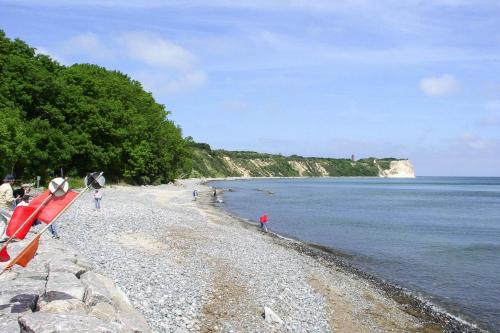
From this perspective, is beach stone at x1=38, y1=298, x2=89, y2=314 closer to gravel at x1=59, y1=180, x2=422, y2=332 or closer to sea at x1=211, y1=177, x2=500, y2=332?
gravel at x1=59, y1=180, x2=422, y2=332

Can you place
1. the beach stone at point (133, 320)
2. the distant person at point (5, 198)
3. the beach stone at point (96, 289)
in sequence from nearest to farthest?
1. the beach stone at point (133, 320)
2. the beach stone at point (96, 289)
3. the distant person at point (5, 198)

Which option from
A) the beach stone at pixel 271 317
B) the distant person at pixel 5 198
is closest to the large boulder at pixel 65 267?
the distant person at pixel 5 198

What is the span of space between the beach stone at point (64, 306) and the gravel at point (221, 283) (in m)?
2.81

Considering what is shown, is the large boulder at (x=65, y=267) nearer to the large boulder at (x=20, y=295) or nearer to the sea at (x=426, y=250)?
the large boulder at (x=20, y=295)

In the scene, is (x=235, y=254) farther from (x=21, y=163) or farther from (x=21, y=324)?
(x=21, y=163)

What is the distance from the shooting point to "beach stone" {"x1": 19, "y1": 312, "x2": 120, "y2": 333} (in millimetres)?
6957

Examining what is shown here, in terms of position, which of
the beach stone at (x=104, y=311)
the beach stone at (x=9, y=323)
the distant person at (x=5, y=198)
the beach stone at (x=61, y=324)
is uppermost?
the distant person at (x=5, y=198)

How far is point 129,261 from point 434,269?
18.4m

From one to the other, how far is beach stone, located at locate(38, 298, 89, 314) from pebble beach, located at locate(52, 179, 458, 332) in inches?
111

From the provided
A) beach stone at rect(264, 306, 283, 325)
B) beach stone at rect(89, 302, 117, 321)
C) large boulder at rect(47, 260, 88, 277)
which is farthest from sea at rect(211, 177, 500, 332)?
large boulder at rect(47, 260, 88, 277)

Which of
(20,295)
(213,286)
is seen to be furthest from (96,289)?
(213,286)

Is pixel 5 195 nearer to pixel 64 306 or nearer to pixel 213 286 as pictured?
pixel 213 286

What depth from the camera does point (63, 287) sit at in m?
9.12

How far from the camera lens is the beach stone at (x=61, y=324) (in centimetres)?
696
